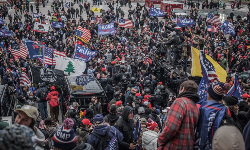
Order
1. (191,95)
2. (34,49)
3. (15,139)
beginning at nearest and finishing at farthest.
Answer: (15,139), (191,95), (34,49)

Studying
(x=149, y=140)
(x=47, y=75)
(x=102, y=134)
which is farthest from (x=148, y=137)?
(x=47, y=75)

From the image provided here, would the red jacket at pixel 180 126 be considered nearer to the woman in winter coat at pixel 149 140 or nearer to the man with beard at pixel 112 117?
the woman in winter coat at pixel 149 140

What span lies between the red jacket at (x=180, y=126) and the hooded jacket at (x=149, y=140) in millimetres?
1349

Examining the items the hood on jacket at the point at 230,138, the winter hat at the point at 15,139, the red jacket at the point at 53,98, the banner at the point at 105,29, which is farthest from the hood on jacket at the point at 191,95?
the banner at the point at 105,29

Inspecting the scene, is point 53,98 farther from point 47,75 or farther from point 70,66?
point 70,66

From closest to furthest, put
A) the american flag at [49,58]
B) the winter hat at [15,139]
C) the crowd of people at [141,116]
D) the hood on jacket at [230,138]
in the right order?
the winter hat at [15,139]
the hood on jacket at [230,138]
the crowd of people at [141,116]
the american flag at [49,58]

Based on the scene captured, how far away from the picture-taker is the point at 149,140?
17.0 ft

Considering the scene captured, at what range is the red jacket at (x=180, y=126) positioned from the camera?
3.62m

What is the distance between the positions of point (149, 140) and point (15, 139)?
325 centimetres

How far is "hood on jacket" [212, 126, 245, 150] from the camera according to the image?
277 centimetres

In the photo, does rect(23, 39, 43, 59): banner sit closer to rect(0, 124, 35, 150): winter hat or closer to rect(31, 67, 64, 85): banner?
rect(31, 67, 64, 85): banner

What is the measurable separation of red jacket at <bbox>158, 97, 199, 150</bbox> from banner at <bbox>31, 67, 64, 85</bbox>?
30.1 feet

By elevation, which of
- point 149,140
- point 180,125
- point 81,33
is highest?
point 180,125

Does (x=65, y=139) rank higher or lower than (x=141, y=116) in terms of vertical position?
higher
